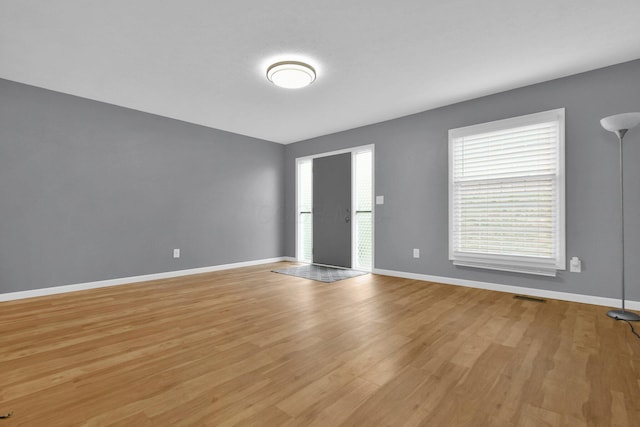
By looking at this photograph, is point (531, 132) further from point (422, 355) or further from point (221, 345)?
point (221, 345)

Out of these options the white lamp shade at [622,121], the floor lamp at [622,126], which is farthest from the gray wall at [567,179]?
the white lamp shade at [622,121]

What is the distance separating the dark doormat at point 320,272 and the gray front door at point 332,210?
0.98ft

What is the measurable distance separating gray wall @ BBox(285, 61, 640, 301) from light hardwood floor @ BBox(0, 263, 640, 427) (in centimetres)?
57

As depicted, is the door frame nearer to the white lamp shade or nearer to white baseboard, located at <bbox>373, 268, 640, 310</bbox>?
white baseboard, located at <bbox>373, 268, 640, 310</bbox>

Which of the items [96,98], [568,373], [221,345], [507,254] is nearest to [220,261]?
[96,98]

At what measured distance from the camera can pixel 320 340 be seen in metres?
2.21

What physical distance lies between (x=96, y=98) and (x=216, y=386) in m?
4.00

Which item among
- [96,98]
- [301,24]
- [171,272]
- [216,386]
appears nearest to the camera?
[216,386]

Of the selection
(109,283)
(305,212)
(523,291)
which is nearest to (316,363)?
(523,291)

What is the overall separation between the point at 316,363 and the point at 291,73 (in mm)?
2604

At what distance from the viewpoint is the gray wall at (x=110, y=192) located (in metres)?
A: 3.37

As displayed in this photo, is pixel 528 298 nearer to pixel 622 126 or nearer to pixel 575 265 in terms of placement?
pixel 575 265

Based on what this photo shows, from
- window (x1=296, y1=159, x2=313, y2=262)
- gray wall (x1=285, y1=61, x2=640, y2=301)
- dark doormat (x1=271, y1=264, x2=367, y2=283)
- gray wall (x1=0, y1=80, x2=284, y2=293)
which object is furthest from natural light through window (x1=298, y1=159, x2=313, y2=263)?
gray wall (x1=285, y1=61, x2=640, y2=301)

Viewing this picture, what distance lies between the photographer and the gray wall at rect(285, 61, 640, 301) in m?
2.95
